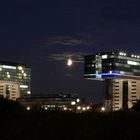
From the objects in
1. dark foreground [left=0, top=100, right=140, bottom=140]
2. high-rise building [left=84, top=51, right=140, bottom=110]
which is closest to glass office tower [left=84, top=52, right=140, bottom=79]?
high-rise building [left=84, top=51, right=140, bottom=110]

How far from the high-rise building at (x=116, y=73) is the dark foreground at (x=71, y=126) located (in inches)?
6151

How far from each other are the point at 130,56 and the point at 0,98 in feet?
520

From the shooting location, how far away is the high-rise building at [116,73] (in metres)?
187

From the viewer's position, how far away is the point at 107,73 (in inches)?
7382

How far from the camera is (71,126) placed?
2392cm

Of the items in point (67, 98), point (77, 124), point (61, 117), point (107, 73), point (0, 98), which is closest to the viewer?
point (77, 124)

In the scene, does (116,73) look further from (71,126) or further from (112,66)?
(71,126)

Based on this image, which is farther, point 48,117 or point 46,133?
point 48,117

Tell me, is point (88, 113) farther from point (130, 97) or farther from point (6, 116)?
point (130, 97)

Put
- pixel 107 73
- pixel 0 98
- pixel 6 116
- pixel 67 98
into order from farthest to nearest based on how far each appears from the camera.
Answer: pixel 107 73
pixel 67 98
pixel 0 98
pixel 6 116

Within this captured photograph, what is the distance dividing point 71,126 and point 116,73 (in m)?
165

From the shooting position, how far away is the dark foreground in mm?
21203

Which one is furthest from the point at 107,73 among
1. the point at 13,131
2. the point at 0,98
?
the point at 13,131

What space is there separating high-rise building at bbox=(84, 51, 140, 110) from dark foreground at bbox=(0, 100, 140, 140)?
15625 centimetres
